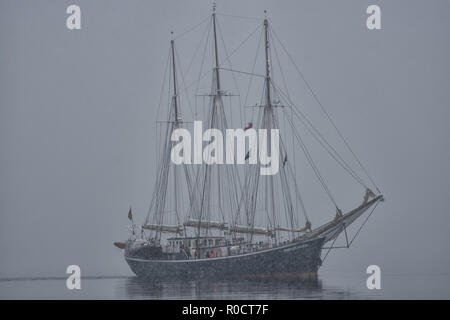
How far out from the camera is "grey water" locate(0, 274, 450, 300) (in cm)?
4522

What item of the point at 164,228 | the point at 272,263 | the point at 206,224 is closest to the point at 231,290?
the point at 272,263

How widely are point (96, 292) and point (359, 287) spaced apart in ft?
56.1

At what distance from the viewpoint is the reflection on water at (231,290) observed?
44.7 meters

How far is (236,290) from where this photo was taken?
48.9 meters

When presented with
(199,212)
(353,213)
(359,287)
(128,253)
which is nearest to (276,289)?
(359,287)

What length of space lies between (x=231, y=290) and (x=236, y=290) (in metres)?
0.30

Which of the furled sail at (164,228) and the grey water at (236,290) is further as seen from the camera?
the furled sail at (164,228)

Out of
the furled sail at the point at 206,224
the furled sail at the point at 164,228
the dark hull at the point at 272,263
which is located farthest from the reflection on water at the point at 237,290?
the furled sail at the point at 164,228

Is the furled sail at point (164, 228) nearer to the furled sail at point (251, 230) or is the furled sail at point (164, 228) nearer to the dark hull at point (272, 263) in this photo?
the furled sail at point (251, 230)

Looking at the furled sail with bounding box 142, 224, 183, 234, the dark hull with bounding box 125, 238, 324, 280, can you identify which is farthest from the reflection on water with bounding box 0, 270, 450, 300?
the furled sail with bounding box 142, 224, 183, 234

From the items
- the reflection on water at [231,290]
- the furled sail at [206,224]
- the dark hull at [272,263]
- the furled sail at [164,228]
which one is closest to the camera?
the reflection on water at [231,290]

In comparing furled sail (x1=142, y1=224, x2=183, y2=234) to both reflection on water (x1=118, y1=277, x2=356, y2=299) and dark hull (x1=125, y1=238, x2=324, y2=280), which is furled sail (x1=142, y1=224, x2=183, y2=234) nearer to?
reflection on water (x1=118, y1=277, x2=356, y2=299)
